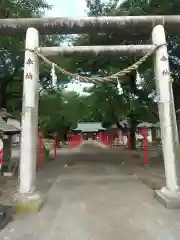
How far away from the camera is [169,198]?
6.71 metres

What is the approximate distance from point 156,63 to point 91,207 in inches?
162

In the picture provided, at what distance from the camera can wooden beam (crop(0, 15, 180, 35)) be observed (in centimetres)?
762

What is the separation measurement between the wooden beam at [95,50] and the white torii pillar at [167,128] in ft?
1.44

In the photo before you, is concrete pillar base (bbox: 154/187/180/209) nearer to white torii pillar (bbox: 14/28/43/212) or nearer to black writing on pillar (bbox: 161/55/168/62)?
white torii pillar (bbox: 14/28/43/212)

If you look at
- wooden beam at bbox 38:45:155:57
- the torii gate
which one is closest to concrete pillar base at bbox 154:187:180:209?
the torii gate

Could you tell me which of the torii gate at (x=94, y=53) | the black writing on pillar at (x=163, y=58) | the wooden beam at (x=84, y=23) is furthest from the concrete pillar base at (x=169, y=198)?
the wooden beam at (x=84, y=23)

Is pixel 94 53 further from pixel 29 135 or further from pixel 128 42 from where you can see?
pixel 128 42

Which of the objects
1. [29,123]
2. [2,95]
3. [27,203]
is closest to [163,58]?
[29,123]

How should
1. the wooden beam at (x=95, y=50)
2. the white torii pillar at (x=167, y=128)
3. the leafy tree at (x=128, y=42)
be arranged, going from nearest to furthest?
1. the white torii pillar at (x=167, y=128)
2. the wooden beam at (x=95, y=50)
3. the leafy tree at (x=128, y=42)

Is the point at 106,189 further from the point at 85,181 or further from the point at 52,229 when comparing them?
the point at 52,229

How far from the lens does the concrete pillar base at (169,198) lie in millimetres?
6539

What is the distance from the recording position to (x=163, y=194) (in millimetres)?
7109

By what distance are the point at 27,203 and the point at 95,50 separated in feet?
14.2

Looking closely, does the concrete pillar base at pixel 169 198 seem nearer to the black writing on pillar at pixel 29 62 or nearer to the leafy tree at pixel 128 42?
the black writing on pillar at pixel 29 62
